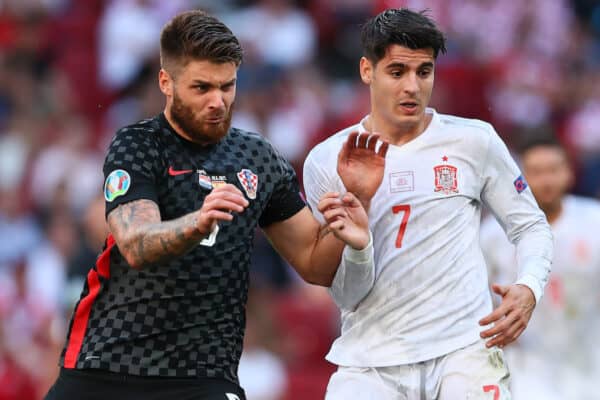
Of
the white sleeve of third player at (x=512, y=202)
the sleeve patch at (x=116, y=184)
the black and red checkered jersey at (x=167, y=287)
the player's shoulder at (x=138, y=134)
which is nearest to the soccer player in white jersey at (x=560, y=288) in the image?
the white sleeve of third player at (x=512, y=202)

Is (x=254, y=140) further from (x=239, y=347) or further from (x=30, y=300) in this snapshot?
(x=30, y=300)

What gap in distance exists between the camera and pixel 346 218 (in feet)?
17.7

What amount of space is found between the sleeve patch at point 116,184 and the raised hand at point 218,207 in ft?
1.74

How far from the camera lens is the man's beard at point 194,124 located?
5.31 metres

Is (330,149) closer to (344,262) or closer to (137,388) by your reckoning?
(344,262)

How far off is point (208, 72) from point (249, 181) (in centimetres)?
52

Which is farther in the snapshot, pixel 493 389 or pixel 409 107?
pixel 409 107

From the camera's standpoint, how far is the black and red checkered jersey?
5148 millimetres

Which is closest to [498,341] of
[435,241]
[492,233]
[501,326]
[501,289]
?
[501,326]

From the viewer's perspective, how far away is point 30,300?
11.5 m

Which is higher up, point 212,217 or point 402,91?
point 402,91

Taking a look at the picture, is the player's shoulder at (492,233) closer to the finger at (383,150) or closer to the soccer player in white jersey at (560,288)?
the soccer player in white jersey at (560,288)

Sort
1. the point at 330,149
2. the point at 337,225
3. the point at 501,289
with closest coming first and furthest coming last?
the point at 501,289 < the point at 337,225 < the point at 330,149

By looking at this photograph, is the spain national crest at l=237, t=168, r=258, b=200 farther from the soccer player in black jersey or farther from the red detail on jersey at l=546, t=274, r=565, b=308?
the red detail on jersey at l=546, t=274, r=565, b=308
